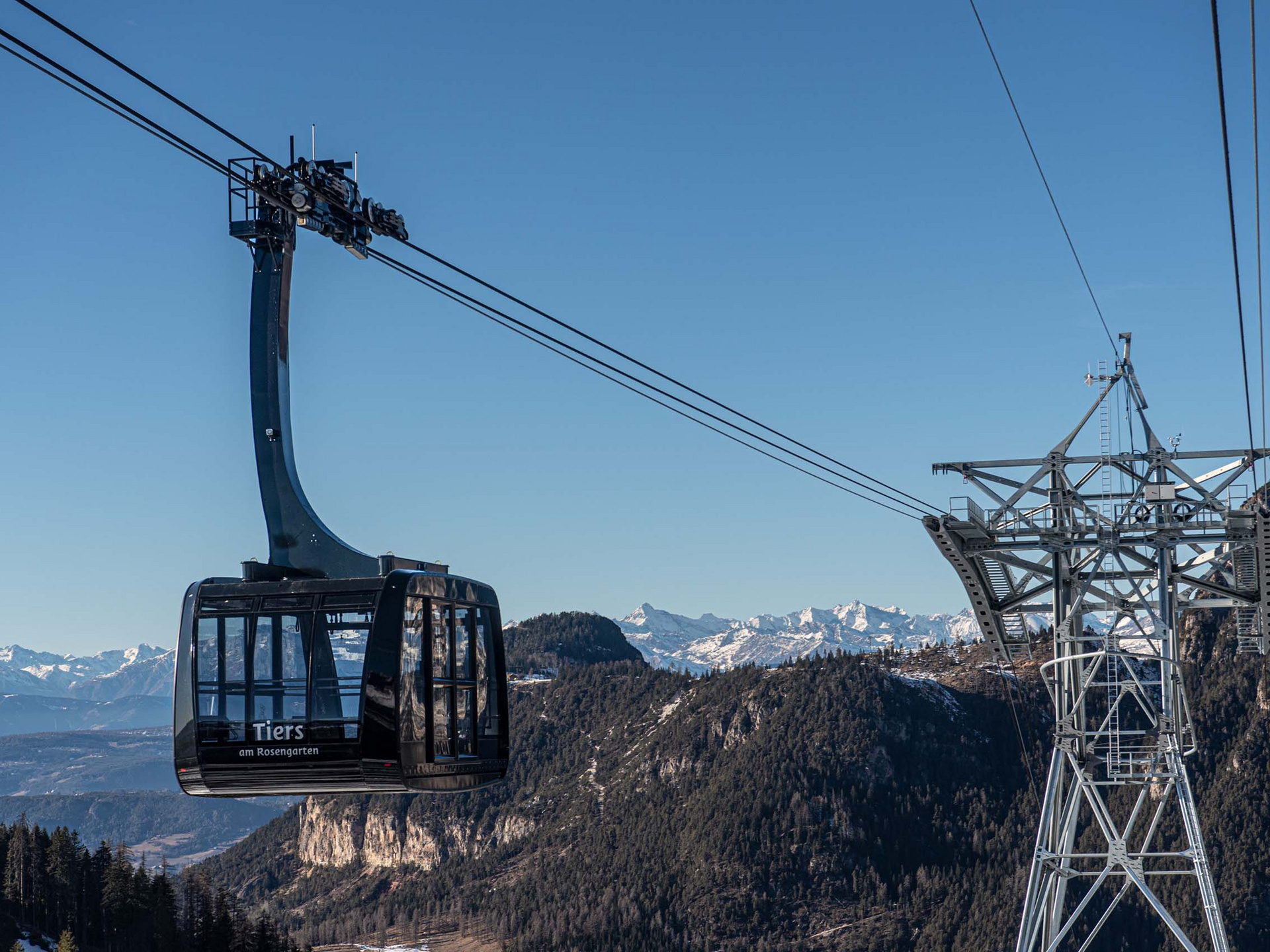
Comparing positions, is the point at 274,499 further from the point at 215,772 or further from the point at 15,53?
the point at 15,53

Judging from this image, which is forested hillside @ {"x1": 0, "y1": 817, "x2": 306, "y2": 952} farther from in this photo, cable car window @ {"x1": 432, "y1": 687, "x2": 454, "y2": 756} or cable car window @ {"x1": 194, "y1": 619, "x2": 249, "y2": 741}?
cable car window @ {"x1": 432, "y1": 687, "x2": 454, "y2": 756}

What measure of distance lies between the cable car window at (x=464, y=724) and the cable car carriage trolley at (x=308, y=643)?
3 centimetres

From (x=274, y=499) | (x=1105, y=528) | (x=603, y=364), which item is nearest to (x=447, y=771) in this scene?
(x=274, y=499)

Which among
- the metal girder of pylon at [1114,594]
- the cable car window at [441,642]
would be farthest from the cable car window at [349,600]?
the metal girder of pylon at [1114,594]

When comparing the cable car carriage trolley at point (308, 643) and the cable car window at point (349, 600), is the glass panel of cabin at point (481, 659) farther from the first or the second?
the cable car window at point (349, 600)

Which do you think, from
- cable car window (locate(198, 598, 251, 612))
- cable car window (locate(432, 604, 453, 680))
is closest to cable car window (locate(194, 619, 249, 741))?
cable car window (locate(198, 598, 251, 612))

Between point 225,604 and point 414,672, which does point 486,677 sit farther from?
point 225,604

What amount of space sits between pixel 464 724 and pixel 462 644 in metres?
1.38

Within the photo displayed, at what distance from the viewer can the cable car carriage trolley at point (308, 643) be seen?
2352 cm

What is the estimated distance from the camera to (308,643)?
24.0 meters

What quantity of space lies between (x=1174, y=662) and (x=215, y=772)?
26477mm

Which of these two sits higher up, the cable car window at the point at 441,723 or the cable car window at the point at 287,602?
the cable car window at the point at 287,602

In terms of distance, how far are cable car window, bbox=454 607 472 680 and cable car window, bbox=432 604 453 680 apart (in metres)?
0.23

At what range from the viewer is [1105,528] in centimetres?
3991
